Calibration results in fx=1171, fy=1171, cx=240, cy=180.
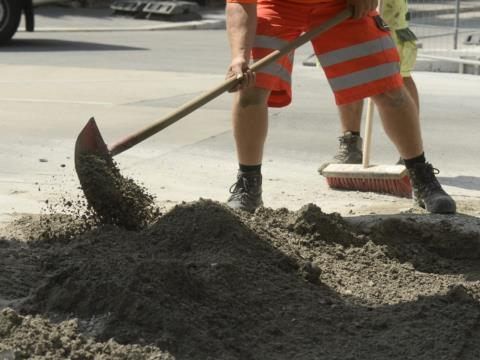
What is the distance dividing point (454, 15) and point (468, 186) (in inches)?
252

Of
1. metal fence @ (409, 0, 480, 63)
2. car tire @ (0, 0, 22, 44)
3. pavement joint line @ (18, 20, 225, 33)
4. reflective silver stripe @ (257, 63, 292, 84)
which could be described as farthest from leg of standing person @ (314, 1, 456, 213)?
pavement joint line @ (18, 20, 225, 33)

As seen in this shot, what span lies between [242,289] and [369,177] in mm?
2475

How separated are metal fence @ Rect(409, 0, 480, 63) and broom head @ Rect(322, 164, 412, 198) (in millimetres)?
6319

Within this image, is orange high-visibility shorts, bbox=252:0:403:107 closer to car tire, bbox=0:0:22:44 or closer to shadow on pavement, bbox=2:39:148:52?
shadow on pavement, bbox=2:39:148:52

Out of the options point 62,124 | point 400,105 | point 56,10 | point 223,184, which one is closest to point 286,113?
point 62,124

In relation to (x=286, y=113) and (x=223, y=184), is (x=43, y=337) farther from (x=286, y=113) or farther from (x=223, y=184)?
(x=286, y=113)

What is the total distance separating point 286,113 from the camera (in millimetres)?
9594

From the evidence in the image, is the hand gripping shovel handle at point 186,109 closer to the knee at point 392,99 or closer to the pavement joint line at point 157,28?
the knee at point 392,99

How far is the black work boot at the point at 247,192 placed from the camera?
5761 mm

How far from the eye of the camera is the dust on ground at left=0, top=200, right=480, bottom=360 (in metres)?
3.85

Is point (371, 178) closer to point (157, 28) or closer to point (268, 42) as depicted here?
point (268, 42)

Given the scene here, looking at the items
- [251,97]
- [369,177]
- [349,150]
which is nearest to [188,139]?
[349,150]

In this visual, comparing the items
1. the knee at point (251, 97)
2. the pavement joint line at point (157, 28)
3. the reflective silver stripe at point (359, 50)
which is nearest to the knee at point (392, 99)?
the reflective silver stripe at point (359, 50)

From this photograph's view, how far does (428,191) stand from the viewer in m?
5.96
